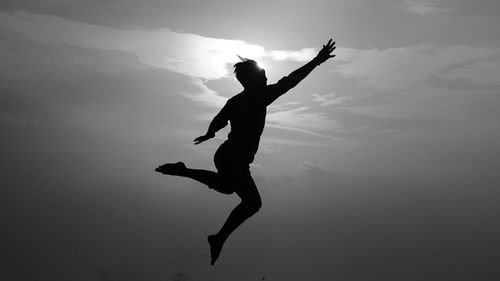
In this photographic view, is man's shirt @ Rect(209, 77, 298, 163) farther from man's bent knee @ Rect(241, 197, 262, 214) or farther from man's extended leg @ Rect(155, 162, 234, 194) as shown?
man's bent knee @ Rect(241, 197, 262, 214)

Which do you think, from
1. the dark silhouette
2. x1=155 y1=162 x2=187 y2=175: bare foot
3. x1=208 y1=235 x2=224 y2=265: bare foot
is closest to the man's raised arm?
the dark silhouette

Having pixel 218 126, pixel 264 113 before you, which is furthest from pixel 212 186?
pixel 264 113

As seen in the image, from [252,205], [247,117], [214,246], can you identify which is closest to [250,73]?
[247,117]

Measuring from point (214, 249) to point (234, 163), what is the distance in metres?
1.32

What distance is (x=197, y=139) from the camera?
6473 mm

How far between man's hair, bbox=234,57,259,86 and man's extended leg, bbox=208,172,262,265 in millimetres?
1439

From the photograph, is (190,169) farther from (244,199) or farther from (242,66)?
(242,66)

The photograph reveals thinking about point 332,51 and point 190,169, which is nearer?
point 332,51

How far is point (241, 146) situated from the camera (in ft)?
20.0

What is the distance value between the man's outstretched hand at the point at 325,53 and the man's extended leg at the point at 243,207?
1.98 meters

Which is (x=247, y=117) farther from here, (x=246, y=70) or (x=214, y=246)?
(x=214, y=246)

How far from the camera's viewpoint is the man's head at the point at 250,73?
596 cm

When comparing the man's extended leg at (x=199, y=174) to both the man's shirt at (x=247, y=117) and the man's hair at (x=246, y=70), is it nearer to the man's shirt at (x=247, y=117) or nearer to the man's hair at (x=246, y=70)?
the man's shirt at (x=247, y=117)

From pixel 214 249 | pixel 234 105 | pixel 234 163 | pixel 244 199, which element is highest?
pixel 234 105
